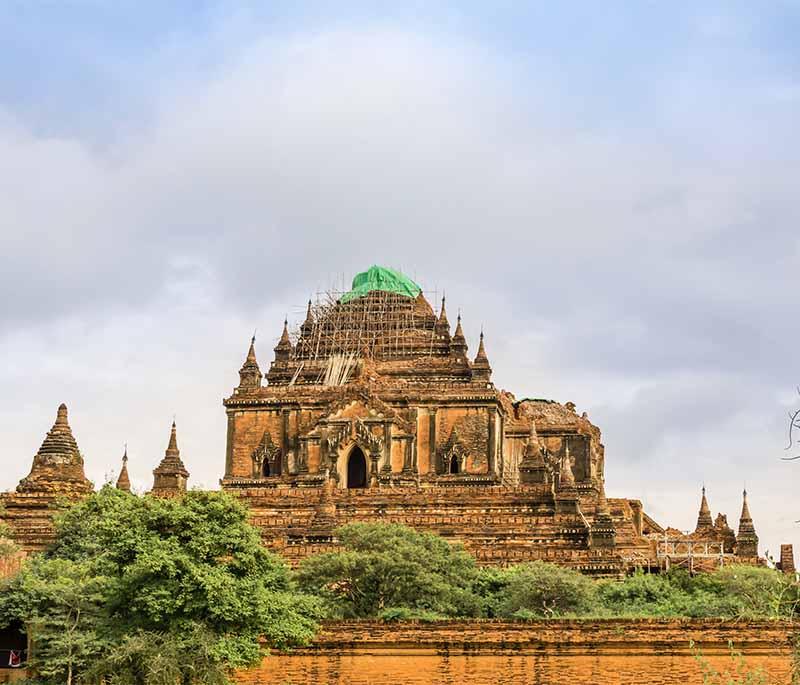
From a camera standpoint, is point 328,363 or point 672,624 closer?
point 672,624

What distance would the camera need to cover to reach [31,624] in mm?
37344

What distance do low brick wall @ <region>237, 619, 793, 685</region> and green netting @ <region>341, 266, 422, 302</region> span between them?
120ft

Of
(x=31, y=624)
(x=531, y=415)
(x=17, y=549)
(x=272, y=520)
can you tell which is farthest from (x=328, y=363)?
(x=31, y=624)

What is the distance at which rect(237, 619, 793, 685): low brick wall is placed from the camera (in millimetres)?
34656

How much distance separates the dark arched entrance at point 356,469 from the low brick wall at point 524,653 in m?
26.5

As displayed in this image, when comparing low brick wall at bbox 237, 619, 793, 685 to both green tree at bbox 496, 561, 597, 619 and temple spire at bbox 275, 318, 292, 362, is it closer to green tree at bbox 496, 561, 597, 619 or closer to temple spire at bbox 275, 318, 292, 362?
green tree at bbox 496, 561, 597, 619

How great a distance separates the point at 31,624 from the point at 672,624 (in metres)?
13.6

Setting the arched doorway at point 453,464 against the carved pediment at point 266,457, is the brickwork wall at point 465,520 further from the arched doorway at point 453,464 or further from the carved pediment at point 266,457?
the carved pediment at point 266,457

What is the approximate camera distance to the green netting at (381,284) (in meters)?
72.1

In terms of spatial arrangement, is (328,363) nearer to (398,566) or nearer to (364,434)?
(364,434)

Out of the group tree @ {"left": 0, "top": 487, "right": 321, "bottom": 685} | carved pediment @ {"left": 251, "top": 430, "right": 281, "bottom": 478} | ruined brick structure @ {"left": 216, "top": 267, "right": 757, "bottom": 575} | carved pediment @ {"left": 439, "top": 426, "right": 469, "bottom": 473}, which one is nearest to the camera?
tree @ {"left": 0, "top": 487, "right": 321, "bottom": 685}

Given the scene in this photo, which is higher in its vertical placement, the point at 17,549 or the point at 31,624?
the point at 17,549

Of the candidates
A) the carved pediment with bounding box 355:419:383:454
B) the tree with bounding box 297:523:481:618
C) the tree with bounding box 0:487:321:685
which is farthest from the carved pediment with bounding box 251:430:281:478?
the tree with bounding box 0:487:321:685

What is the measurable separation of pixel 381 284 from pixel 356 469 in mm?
11888
